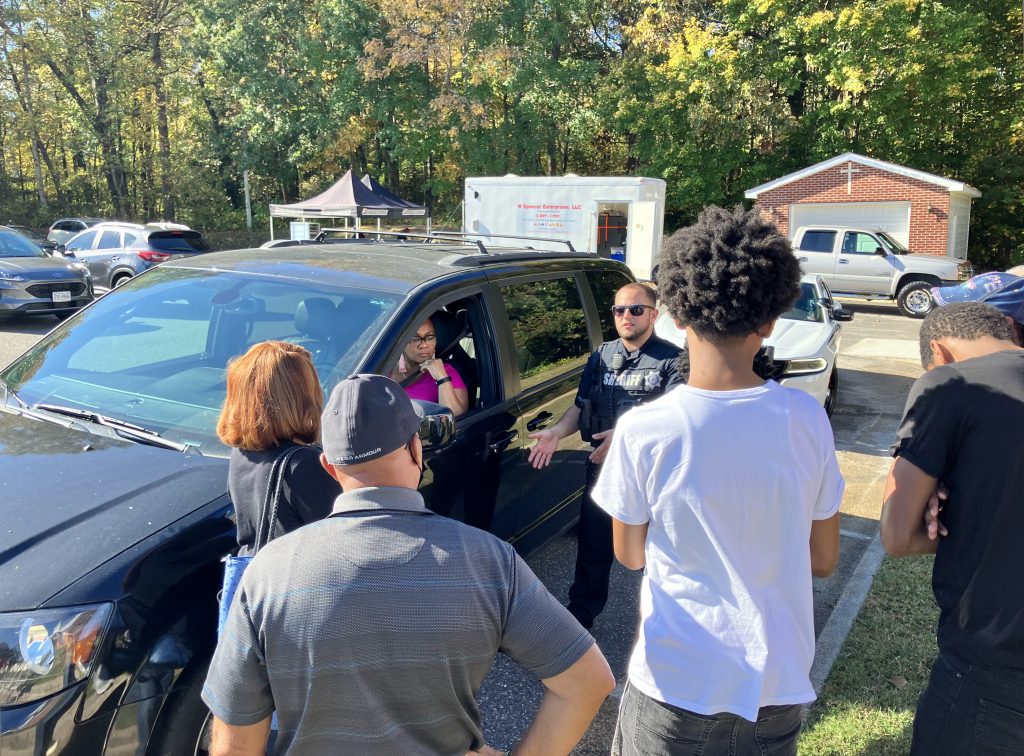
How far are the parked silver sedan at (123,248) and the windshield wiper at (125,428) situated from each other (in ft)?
41.7

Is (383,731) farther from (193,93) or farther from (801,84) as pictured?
(193,93)

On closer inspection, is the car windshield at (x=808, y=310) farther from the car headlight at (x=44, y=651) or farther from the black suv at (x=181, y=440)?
the car headlight at (x=44, y=651)

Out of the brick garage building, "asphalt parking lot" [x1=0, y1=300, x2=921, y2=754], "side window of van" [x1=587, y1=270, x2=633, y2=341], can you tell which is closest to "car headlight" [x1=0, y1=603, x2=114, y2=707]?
"asphalt parking lot" [x1=0, y1=300, x2=921, y2=754]

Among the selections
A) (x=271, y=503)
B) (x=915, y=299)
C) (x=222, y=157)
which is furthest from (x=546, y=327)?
(x=222, y=157)

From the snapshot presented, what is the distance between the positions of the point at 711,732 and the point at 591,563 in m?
1.79

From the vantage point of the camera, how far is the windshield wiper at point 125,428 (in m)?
2.57

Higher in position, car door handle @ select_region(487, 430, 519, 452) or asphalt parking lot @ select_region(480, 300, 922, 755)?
car door handle @ select_region(487, 430, 519, 452)

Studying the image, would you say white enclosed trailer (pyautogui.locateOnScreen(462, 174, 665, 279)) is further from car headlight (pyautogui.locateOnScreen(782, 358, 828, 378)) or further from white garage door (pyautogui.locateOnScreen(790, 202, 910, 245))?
car headlight (pyautogui.locateOnScreen(782, 358, 828, 378))

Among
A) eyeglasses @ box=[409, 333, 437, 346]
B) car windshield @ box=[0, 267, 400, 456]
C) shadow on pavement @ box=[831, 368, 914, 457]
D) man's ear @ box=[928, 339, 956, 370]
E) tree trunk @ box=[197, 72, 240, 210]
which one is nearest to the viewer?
man's ear @ box=[928, 339, 956, 370]

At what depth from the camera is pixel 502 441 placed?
3354 millimetres

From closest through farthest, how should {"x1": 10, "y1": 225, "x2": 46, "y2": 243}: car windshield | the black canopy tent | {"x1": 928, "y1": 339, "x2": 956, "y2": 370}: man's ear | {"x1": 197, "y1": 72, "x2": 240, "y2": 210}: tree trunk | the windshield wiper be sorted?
1. {"x1": 928, "y1": 339, "x2": 956, "y2": 370}: man's ear
2. the windshield wiper
3. {"x1": 10, "y1": 225, "x2": 46, "y2": 243}: car windshield
4. the black canopy tent
5. {"x1": 197, "y1": 72, "x2": 240, "y2": 210}: tree trunk

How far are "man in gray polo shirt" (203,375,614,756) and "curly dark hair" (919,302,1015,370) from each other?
4.39ft

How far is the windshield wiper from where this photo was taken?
2.57 metres

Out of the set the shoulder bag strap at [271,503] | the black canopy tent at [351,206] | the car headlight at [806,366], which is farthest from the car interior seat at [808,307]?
the black canopy tent at [351,206]
